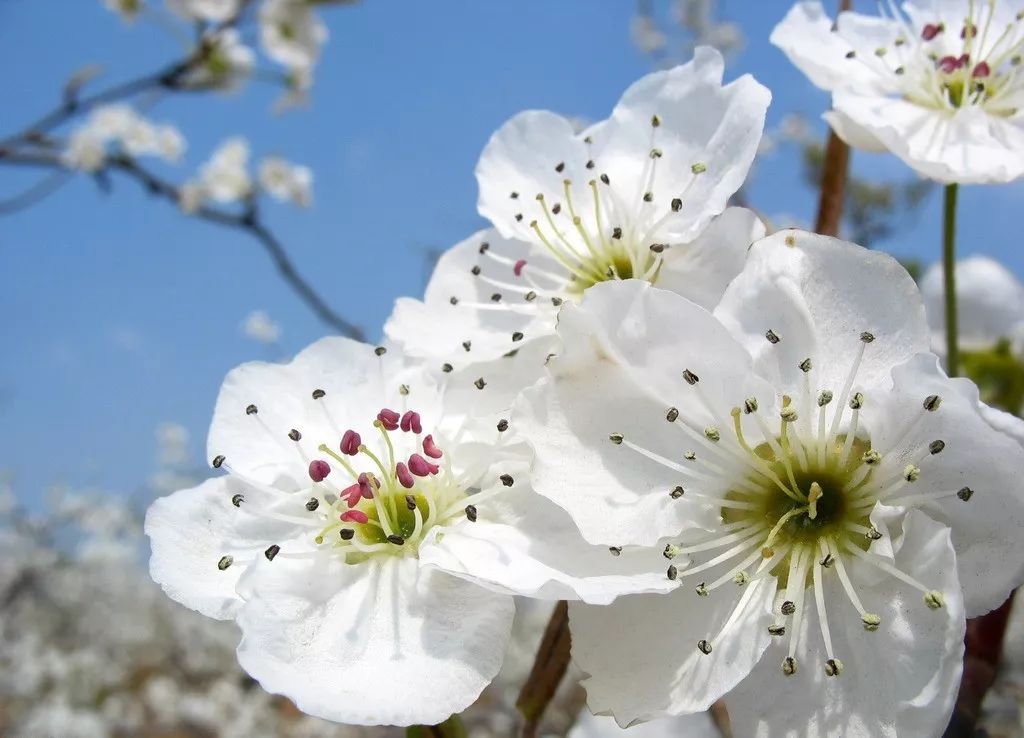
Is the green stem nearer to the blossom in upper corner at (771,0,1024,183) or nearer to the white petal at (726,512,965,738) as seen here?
the blossom in upper corner at (771,0,1024,183)

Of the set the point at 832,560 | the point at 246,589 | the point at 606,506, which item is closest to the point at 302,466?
the point at 246,589

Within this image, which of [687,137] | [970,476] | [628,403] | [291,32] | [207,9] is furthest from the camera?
[291,32]

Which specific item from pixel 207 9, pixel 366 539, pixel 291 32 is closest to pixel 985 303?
pixel 366 539

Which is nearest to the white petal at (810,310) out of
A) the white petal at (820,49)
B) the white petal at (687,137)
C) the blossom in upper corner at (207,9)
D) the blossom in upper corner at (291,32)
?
the white petal at (687,137)

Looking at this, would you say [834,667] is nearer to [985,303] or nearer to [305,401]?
[305,401]

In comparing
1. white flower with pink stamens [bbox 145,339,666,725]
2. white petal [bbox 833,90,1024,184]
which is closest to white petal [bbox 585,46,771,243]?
white petal [bbox 833,90,1024,184]

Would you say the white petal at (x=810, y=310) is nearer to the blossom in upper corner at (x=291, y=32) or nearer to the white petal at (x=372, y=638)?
the white petal at (x=372, y=638)

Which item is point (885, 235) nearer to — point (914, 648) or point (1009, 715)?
point (1009, 715)
